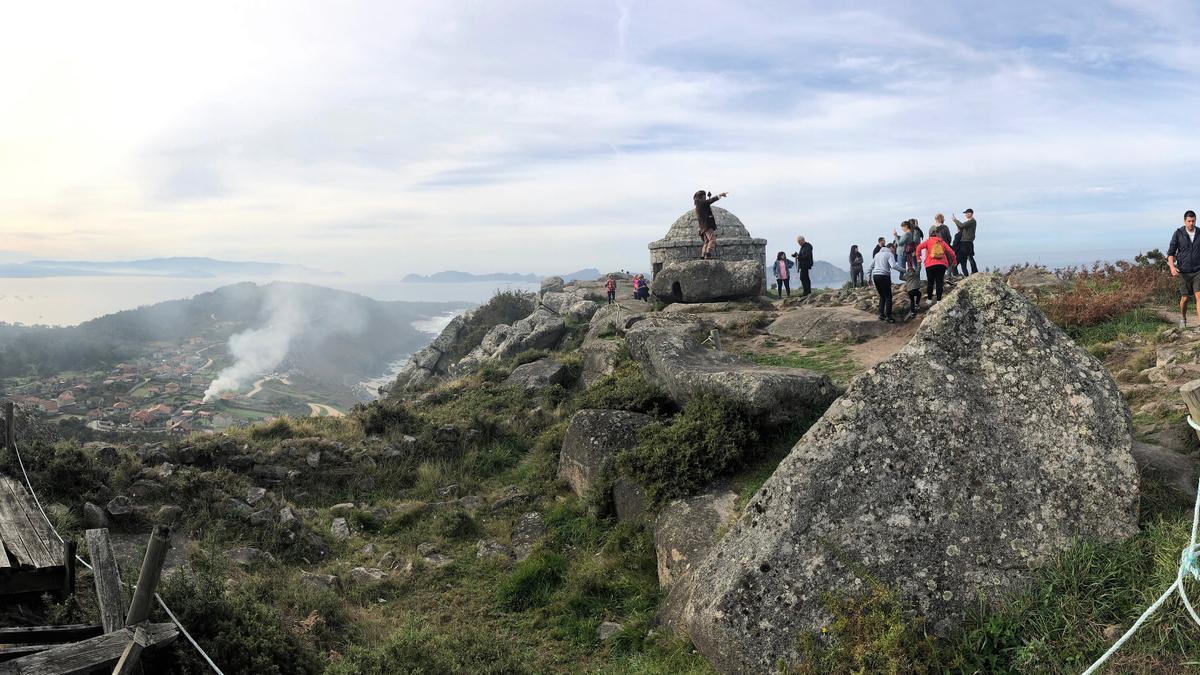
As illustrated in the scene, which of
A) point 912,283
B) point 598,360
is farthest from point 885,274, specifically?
point 598,360

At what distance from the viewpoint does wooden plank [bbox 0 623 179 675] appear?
14.9ft

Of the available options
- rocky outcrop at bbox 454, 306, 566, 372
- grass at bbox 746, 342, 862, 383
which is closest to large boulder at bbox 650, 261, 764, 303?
rocky outcrop at bbox 454, 306, 566, 372

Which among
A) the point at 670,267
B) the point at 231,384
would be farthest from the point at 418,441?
the point at 231,384

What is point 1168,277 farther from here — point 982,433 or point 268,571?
point 268,571

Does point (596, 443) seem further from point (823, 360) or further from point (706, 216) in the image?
point (706, 216)

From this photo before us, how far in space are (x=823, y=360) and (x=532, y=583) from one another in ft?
23.7

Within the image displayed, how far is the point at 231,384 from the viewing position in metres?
61.5

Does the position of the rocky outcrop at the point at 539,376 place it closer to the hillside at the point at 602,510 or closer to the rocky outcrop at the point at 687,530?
the hillside at the point at 602,510

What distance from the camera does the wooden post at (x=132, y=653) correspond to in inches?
184

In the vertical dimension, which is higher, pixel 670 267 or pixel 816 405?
pixel 670 267

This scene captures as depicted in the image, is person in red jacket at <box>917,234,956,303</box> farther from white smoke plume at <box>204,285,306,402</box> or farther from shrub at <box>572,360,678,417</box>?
white smoke plume at <box>204,285,306,402</box>

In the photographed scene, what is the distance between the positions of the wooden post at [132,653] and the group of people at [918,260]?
1310cm

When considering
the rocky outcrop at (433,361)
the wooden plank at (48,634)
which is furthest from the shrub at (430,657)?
the rocky outcrop at (433,361)

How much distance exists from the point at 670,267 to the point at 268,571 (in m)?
15.5
